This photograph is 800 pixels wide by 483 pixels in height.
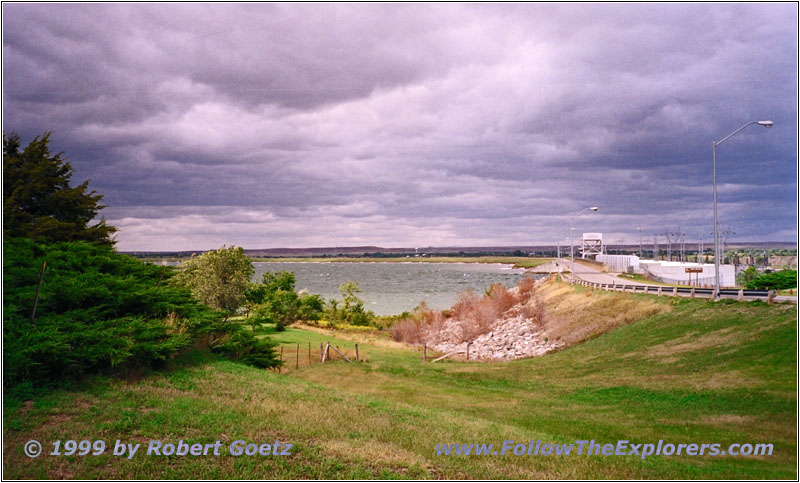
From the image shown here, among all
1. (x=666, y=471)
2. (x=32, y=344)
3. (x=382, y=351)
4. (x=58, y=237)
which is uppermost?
(x=58, y=237)

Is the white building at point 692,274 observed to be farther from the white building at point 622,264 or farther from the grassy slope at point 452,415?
the grassy slope at point 452,415

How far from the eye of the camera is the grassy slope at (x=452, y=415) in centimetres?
991

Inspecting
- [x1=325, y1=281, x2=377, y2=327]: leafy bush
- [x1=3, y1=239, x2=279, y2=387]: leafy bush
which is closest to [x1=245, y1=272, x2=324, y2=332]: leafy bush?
[x1=325, y1=281, x2=377, y2=327]: leafy bush

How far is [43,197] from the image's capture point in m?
30.5

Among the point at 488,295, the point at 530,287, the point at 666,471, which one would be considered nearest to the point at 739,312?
the point at 666,471

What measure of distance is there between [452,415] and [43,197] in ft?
89.8

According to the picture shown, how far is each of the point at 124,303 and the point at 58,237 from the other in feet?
49.1

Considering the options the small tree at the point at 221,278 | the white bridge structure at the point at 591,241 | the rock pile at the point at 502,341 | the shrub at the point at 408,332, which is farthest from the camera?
the white bridge structure at the point at 591,241

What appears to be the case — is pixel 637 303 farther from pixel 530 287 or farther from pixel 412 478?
pixel 530 287

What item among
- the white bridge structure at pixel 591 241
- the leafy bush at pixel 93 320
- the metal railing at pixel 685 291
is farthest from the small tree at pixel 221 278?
the white bridge structure at pixel 591 241

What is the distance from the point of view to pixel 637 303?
124 feet

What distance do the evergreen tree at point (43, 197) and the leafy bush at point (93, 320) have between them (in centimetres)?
981

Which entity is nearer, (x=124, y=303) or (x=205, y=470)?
(x=205, y=470)

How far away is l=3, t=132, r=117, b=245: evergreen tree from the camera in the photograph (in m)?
A: 28.5
